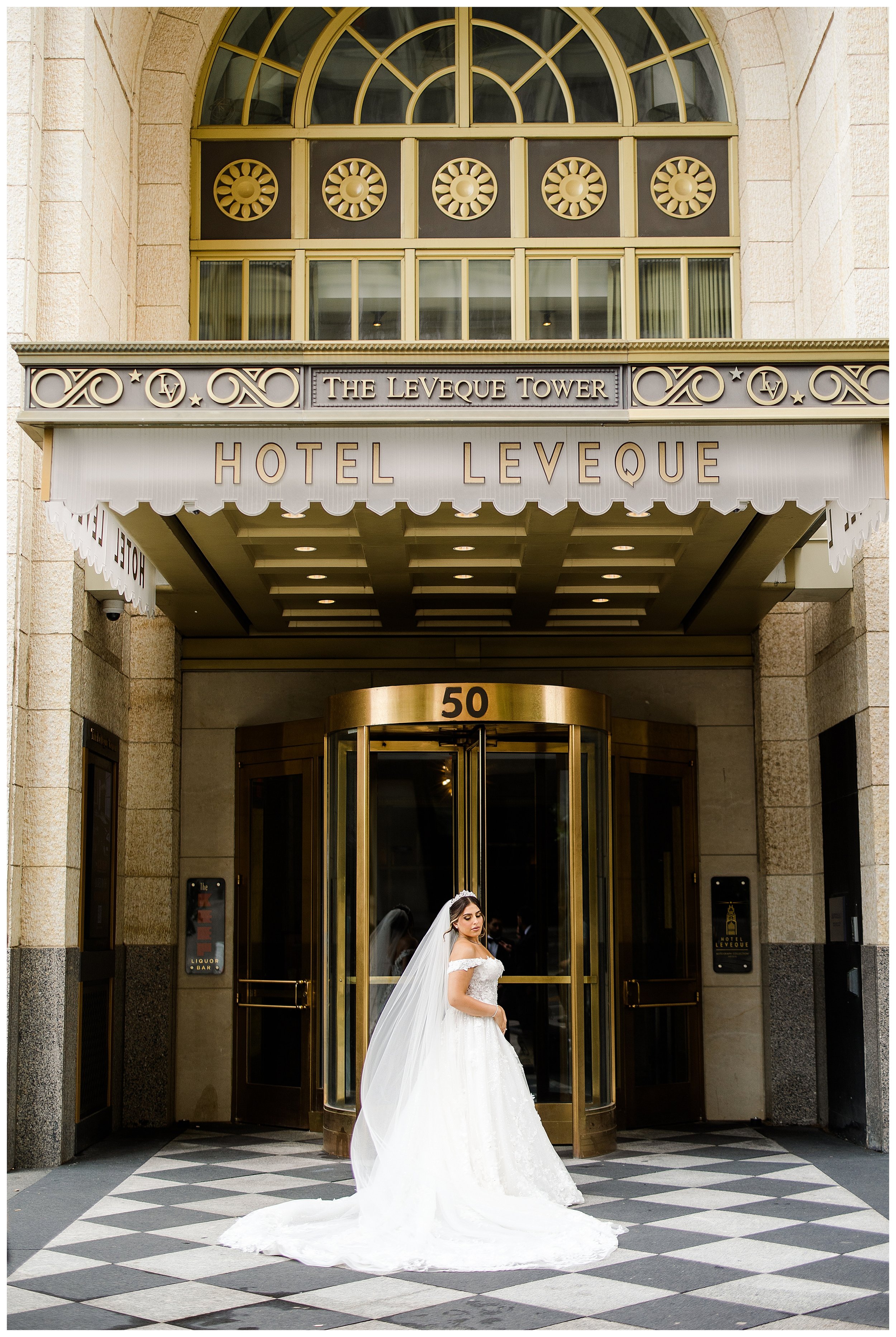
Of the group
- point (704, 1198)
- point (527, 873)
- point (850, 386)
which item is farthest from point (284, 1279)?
point (850, 386)

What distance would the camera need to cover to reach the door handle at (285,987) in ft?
35.4

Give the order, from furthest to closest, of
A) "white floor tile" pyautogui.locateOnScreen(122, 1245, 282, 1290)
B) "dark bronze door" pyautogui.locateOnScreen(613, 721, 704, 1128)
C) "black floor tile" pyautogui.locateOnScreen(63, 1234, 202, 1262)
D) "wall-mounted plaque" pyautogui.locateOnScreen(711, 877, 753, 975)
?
"wall-mounted plaque" pyautogui.locateOnScreen(711, 877, 753, 975)
"dark bronze door" pyautogui.locateOnScreen(613, 721, 704, 1128)
"black floor tile" pyautogui.locateOnScreen(63, 1234, 202, 1262)
"white floor tile" pyautogui.locateOnScreen(122, 1245, 282, 1290)

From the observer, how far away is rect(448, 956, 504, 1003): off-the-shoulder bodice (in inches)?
300

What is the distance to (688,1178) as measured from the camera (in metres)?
8.44

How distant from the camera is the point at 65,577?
927 cm

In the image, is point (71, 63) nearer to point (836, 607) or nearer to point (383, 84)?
point (383, 84)

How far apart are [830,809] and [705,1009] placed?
7.18ft

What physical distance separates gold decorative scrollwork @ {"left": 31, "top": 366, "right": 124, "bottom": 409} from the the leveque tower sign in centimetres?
3

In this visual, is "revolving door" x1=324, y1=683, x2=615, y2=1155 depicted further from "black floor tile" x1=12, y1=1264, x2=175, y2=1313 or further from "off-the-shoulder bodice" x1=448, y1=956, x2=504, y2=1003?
"black floor tile" x1=12, y1=1264, x2=175, y2=1313

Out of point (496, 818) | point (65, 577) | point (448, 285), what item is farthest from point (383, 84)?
point (496, 818)

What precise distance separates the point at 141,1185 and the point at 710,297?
8594mm

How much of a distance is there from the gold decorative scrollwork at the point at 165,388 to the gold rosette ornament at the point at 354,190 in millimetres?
5124

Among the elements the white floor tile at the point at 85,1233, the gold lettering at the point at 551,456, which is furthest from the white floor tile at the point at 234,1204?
the gold lettering at the point at 551,456

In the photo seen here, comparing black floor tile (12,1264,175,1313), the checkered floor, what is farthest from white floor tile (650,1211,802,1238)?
black floor tile (12,1264,175,1313)
